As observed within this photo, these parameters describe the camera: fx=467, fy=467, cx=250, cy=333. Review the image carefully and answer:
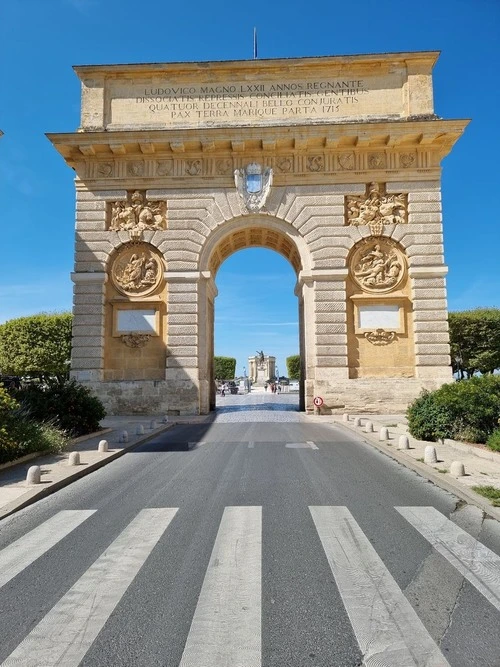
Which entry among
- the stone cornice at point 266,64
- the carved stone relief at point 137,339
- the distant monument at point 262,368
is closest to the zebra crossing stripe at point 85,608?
the carved stone relief at point 137,339

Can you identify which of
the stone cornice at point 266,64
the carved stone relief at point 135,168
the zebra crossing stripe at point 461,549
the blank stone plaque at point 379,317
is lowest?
the zebra crossing stripe at point 461,549

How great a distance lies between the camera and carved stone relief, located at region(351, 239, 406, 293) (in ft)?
66.3

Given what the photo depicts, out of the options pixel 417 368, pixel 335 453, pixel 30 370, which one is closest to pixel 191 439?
pixel 335 453

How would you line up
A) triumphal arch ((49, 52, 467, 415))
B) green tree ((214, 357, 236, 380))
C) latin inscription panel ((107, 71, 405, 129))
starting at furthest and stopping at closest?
1. green tree ((214, 357, 236, 380))
2. latin inscription panel ((107, 71, 405, 129))
3. triumphal arch ((49, 52, 467, 415))

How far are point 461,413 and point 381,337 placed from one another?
28.0 feet

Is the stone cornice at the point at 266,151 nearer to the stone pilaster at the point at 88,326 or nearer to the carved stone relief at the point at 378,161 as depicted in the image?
the carved stone relief at the point at 378,161

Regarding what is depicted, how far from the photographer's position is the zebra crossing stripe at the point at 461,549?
3975 mm

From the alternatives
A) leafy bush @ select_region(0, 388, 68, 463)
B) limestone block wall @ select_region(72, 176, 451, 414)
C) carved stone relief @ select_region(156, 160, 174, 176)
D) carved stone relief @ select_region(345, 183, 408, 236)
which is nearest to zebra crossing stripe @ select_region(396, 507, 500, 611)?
leafy bush @ select_region(0, 388, 68, 463)

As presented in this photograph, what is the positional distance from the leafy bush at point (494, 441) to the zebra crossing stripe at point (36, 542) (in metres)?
8.00

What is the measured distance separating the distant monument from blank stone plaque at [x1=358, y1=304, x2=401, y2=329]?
43448mm

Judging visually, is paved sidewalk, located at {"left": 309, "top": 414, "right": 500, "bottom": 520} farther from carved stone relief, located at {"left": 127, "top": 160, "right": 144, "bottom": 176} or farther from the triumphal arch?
carved stone relief, located at {"left": 127, "top": 160, "right": 144, "bottom": 176}

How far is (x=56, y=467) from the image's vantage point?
877cm

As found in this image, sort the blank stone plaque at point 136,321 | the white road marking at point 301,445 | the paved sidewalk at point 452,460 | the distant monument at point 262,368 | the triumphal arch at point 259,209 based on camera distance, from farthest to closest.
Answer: the distant monument at point 262,368 < the blank stone plaque at point 136,321 < the triumphal arch at point 259,209 < the white road marking at point 301,445 < the paved sidewalk at point 452,460

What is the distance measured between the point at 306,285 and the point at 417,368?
5821mm
